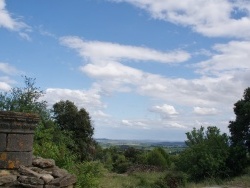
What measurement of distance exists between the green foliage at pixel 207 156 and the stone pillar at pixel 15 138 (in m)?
20.6

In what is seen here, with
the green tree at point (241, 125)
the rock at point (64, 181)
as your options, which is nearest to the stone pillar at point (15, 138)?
the rock at point (64, 181)

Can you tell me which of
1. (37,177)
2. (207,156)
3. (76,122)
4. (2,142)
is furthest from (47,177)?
(76,122)

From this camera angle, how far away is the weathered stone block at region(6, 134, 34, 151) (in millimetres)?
7930

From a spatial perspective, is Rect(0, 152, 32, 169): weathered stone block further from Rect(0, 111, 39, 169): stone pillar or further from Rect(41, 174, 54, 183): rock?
Rect(41, 174, 54, 183): rock

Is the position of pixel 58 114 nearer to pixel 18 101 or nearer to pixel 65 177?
pixel 18 101

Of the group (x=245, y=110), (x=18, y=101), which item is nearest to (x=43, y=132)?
(x=18, y=101)

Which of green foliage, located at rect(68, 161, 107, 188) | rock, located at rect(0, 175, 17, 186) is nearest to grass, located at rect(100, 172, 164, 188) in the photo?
green foliage, located at rect(68, 161, 107, 188)

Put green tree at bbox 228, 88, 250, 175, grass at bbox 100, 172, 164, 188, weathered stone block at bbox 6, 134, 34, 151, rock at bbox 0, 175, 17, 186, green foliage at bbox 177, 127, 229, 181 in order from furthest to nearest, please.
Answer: green tree at bbox 228, 88, 250, 175 < green foliage at bbox 177, 127, 229, 181 < grass at bbox 100, 172, 164, 188 < weathered stone block at bbox 6, 134, 34, 151 < rock at bbox 0, 175, 17, 186

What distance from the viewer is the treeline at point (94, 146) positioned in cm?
1555

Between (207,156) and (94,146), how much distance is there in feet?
54.6

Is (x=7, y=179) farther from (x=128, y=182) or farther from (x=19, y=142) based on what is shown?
(x=128, y=182)

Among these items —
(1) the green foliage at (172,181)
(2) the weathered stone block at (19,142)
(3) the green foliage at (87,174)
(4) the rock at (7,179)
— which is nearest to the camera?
(4) the rock at (7,179)

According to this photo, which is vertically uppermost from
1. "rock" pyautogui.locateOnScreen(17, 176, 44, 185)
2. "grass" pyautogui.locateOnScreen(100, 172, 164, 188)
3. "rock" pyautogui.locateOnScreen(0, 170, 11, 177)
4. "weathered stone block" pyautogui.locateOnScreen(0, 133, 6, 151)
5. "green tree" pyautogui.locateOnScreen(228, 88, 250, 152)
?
"green tree" pyautogui.locateOnScreen(228, 88, 250, 152)

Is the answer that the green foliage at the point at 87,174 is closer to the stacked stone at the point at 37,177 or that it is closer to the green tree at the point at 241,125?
the stacked stone at the point at 37,177
